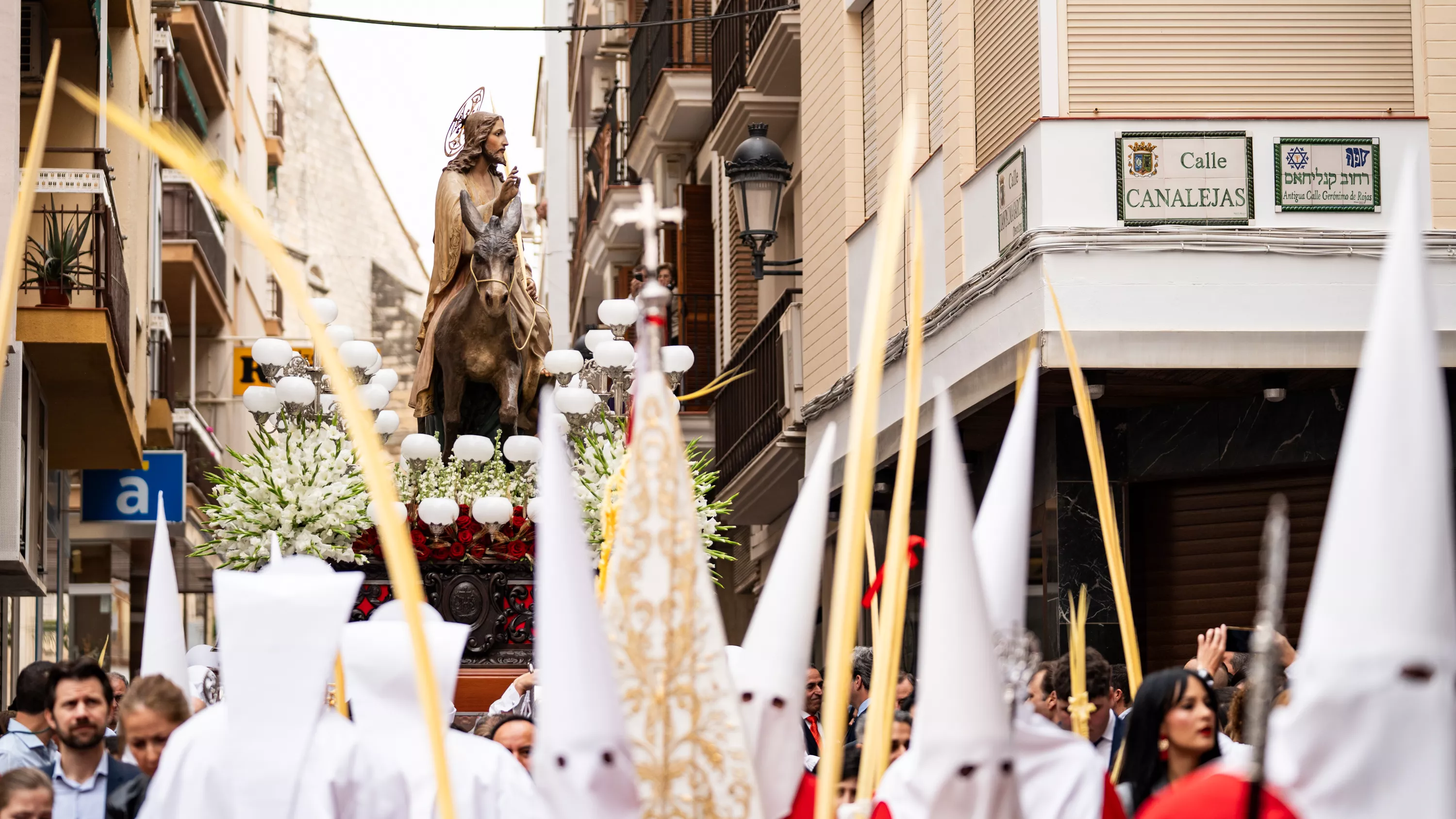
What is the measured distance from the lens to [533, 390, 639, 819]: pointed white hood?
4363 millimetres

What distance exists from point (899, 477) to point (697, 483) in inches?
249

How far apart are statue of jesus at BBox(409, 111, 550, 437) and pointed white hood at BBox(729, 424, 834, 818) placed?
23.6 feet

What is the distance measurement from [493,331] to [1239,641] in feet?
15.3

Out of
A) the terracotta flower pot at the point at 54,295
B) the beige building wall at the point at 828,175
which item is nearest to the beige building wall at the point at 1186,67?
the beige building wall at the point at 828,175

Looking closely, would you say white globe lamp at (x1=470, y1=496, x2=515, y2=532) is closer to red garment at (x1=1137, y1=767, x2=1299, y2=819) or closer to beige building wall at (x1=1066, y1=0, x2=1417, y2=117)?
beige building wall at (x1=1066, y1=0, x2=1417, y2=117)

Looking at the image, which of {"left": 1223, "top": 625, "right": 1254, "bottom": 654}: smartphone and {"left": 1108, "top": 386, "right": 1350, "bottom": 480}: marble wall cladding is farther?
{"left": 1108, "top": 386, "right": 1350, "bottom": 480}: marble wall cladding

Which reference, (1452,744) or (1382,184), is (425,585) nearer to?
(1382,184)

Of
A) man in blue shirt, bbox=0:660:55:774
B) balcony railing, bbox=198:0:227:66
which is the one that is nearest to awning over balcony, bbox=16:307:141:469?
man in blue shirt, bbox=0:660:55:774

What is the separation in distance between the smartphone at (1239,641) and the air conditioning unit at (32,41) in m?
11.6

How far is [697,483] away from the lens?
36.1ft

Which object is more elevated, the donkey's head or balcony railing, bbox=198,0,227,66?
balcony railing, bbox=198,0,227,66

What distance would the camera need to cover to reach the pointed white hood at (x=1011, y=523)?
15.8 feet

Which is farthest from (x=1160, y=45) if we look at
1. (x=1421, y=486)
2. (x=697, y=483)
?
(x=1421, y=486)

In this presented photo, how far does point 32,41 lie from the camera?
58.9ft
